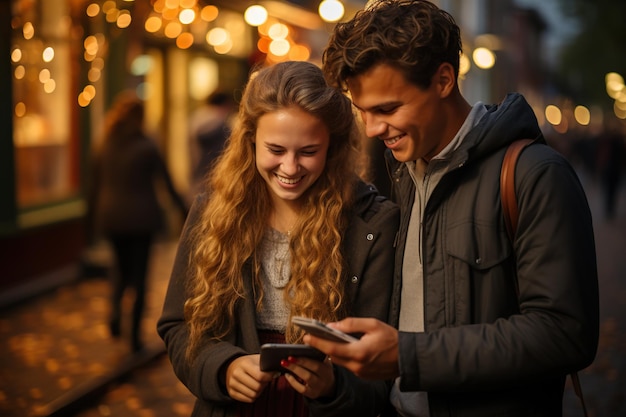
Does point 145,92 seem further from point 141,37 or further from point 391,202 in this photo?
point 391,202

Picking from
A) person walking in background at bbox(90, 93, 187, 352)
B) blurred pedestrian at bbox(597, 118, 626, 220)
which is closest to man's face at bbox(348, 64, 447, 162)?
person walking in background at bbox(90, 93, 187, 352)

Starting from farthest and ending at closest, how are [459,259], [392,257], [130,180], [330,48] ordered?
[130,180] → [392,257] → [330,48] → [459,259]

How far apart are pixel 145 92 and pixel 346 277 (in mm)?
12934

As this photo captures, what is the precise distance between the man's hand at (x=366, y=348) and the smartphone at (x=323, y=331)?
0.01 metres

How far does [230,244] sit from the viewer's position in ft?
9.57

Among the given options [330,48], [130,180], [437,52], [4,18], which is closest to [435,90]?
[437,52]

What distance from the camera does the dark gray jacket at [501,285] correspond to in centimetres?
224

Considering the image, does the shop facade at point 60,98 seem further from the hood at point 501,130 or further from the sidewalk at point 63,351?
the hood at point 501,130

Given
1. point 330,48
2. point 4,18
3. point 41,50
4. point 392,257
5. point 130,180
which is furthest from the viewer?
point 41,50

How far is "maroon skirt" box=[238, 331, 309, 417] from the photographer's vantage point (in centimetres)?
282

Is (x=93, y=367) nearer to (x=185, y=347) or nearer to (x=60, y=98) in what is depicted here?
(x=185, y=347)

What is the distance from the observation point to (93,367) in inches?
299

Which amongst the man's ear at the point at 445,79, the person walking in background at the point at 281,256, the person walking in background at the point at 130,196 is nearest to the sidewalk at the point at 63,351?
the person walking in background at the point at 130,196

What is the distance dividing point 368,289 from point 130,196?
18.7 ft
